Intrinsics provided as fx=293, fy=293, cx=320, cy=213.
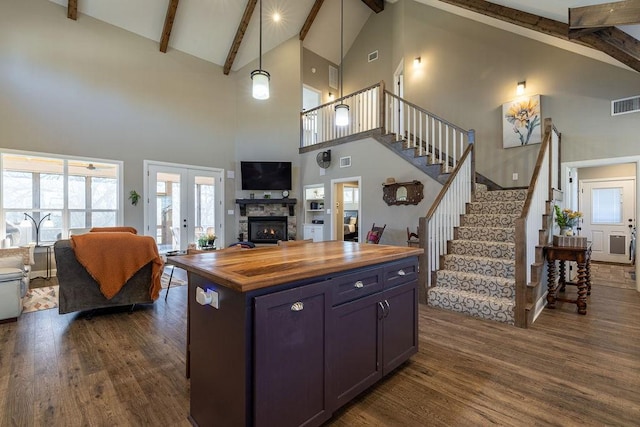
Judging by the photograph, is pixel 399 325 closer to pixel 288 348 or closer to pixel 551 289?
pixel 288 348

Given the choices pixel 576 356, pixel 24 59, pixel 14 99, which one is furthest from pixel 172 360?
pixel 24 59

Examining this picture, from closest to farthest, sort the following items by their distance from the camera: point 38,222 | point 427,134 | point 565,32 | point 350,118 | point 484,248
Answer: point 484,248 → point 565,32 → point 38,222 → point 427,134 → point 350,118

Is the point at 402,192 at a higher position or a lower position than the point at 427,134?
lower

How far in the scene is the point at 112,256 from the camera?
10.7 feet

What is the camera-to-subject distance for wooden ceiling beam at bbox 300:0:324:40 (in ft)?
24.0

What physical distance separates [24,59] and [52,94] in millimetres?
621

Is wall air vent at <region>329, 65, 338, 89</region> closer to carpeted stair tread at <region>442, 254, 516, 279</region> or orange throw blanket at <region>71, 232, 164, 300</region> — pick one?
carpeted stair tread at <region>442, 254, 516, 279</region>

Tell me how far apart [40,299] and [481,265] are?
5.87 metres

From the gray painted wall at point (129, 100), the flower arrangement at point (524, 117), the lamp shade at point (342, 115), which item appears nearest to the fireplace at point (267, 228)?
the gray painted wall at point (129, 100)

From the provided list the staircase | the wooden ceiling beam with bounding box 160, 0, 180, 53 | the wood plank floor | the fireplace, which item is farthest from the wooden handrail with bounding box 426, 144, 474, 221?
the wooden ceiling beam with bounding box 160, 0, 180, 53

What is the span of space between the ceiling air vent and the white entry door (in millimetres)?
3208

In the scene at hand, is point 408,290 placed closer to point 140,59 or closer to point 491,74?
point 491,74

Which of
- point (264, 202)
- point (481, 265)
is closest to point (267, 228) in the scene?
point (264, 202)

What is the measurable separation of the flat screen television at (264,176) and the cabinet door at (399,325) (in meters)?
5.65
